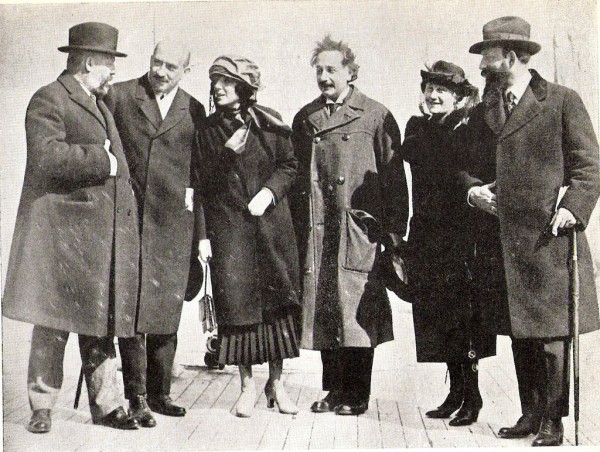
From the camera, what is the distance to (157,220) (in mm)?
4148

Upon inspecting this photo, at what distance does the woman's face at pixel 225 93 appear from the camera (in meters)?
4.19

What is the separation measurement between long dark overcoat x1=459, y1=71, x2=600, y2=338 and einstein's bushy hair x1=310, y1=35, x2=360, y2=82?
850 mm

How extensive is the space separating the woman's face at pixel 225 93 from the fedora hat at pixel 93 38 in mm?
547

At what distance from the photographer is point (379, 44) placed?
437 cm

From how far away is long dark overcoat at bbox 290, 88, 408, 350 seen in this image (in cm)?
416

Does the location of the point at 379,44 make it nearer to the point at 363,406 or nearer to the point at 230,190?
the point at 230,190

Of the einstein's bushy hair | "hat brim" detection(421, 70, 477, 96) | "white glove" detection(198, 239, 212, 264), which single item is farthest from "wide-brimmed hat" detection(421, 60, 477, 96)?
"white glove" detection(198, 239, 212, 264)

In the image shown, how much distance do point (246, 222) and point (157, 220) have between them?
0.48 m

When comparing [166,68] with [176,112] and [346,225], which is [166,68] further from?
[346,225]

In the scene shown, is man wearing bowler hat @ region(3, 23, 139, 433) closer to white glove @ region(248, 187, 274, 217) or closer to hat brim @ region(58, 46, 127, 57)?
hat brim @ region(58, 46, 127, 57)

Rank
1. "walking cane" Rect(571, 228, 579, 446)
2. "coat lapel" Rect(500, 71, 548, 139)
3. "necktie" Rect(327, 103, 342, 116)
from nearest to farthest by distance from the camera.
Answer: "walking cane" Rect(571, 228, 579, 446) < "coat lapel" Rect(500, 71, 548, 139) < "necktie" Rect(327, 103, 342, 116)

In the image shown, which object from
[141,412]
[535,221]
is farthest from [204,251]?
[535,221]

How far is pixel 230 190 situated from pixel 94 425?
1455 mm

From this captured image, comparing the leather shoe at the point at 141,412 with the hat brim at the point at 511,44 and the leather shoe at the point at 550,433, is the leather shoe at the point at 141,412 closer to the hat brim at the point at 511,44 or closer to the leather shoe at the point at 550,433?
the leather shoe at the point at 550,433
